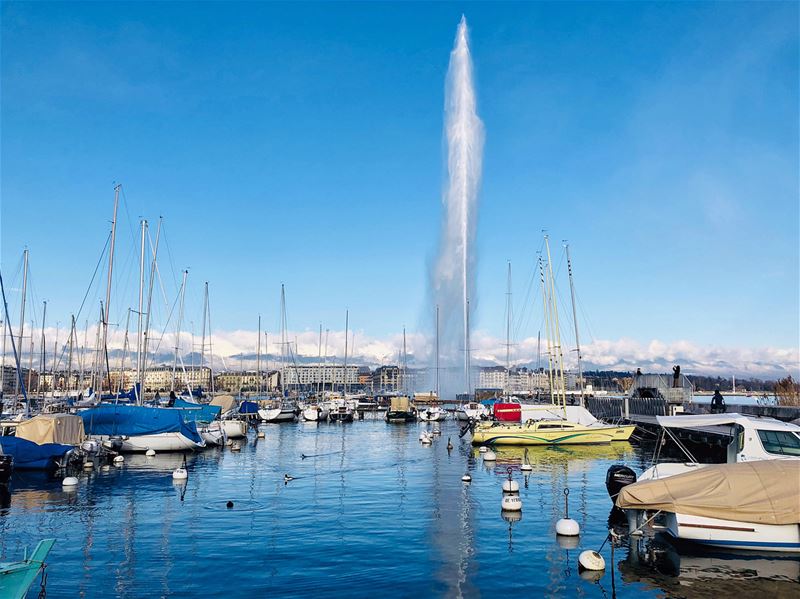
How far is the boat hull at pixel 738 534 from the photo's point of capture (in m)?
18.8

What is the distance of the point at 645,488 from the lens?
19.3 meters

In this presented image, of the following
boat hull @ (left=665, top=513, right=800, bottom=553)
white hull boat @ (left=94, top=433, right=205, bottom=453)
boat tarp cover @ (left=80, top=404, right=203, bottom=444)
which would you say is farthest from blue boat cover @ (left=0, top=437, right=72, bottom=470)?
boat hull @ (left=665, top=513, right=800, bottom=553)

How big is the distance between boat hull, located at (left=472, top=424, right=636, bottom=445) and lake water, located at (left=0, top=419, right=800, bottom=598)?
12.3 m

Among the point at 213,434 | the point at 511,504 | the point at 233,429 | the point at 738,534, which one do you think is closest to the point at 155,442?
the point at 213,434

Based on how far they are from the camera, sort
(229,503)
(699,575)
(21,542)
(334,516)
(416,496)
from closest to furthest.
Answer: (699,575) < (21,542) < (334,516) < (229,503) < (416,496)

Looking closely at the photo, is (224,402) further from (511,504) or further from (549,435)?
(511,504)

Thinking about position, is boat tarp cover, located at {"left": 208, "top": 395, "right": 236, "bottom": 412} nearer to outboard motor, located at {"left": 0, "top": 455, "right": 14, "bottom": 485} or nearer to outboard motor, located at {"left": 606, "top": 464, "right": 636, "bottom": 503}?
outboard motor, located at {"left": 0, "top": 455, "right": 14, "bottom": 485}

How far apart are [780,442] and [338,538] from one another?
1806 cm

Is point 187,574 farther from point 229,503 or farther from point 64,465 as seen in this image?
point 64,465

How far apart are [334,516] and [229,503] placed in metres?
A: 5.33

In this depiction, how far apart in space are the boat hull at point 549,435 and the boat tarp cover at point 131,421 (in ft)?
83.2

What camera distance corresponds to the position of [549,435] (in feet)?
178

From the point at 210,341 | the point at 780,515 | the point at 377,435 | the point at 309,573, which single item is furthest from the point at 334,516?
the point at 210,341

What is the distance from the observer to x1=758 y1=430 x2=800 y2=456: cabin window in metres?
24.7
